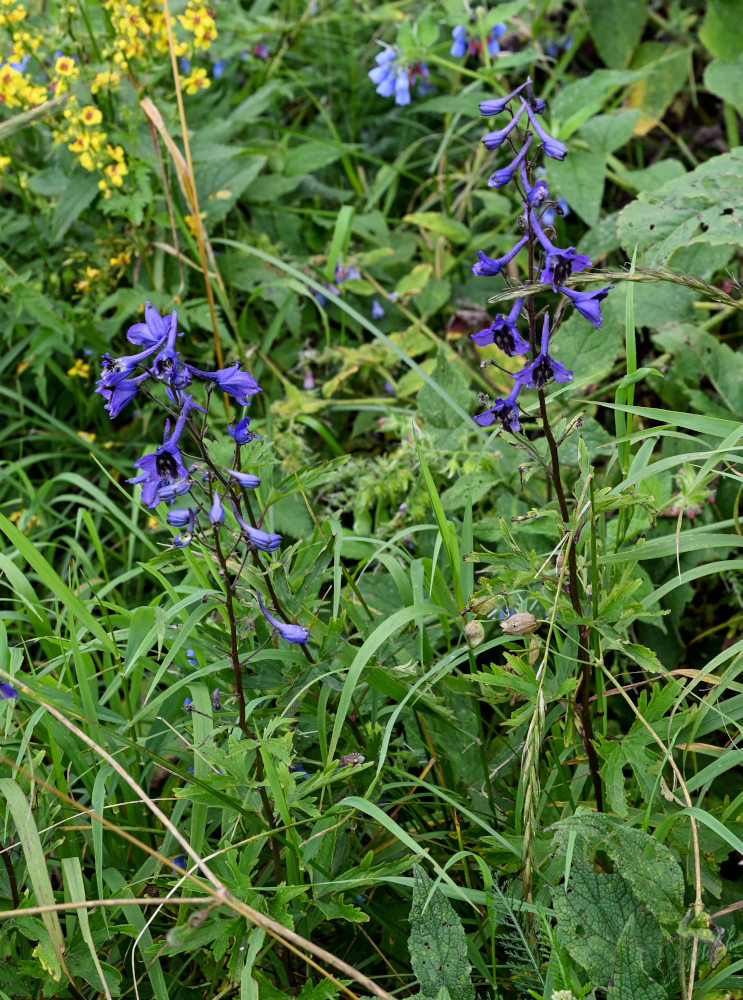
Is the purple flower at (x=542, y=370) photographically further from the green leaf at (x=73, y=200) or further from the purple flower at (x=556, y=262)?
the green leaf at (x=73, y=200)

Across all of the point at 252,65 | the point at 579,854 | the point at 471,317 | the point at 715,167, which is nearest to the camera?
the point at 579,854

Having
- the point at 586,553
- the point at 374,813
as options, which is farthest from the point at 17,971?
the point at 586,553

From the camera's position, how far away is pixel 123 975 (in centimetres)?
176

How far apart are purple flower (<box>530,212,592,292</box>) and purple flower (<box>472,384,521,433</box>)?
0.62ft

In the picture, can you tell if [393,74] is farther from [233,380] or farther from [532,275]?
[233,380]

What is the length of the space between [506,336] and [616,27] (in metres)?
2.82

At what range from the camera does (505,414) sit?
61.9 inches

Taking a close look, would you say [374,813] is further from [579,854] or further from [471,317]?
[471,317]

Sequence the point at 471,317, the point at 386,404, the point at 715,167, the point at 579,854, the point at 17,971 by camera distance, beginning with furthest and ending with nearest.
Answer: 1. the point at 471,317
2. the point at 386,404
3. the point at 715,167
4. the point at 17,971
5. the point at 579,854

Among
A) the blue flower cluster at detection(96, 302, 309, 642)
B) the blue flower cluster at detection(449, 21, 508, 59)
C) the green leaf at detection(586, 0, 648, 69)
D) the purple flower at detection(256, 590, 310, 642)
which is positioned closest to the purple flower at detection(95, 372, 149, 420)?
the blue flower cluster at detection(96, 302, 309, 642)

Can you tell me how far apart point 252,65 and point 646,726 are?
11.2 ft

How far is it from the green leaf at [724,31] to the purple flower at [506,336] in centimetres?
237

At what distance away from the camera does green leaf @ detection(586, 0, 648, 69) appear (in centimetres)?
370

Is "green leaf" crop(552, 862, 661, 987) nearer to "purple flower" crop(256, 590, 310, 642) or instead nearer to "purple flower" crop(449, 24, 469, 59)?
"purple flower" crop(256, 590, 310, 642)
